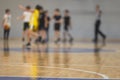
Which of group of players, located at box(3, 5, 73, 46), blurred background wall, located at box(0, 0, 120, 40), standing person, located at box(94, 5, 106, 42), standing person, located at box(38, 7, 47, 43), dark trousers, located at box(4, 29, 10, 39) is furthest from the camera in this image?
blurred background wall, located at box(0, 0, 120, 40)

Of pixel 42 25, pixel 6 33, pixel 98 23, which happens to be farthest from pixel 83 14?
pixel 42 25

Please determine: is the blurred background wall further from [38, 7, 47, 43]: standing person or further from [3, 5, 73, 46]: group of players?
[38, 7, 47, 43]: standing person

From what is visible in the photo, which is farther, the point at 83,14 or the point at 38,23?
the point at 83,14

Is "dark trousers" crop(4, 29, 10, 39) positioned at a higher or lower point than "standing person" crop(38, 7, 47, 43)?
lower

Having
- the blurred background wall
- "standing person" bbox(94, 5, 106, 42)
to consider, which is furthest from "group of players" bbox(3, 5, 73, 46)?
"standing person" bbox(94, 5, 106, 42)

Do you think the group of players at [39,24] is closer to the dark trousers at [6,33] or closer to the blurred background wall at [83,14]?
the dark trousers at [6,33]

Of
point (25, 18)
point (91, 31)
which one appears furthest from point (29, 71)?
point (91, 31)

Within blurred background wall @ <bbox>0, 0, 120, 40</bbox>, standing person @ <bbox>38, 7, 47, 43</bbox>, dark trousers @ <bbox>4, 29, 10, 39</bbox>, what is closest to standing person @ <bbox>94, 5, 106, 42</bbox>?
blurred background wall @ <bbox>0, 0, 120, 40</bbox>

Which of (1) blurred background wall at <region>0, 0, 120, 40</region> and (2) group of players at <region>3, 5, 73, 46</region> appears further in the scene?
(1) blurred background wall at <region>0, 0, 120, 40</region>

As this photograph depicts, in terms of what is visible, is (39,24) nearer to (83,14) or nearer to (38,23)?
(38,23)

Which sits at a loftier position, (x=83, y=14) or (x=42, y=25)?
(x=83, y=14)

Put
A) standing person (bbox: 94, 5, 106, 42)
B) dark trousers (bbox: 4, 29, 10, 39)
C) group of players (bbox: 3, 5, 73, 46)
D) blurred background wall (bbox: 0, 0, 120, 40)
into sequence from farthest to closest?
1. blurred background wall (bbox: 0, 0, 120, 40)
2. dark trousers (bbox: 4, 29, 10, 39)
3. standing person (bbox: 94, 5, 106, 42)
4. group of players (bbox: 3, 5, 73, 46)

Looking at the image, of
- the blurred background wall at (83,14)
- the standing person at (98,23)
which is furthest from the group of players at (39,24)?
the blurred background wall at (83,14)

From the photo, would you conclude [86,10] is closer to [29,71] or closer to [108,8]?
[108,8]
